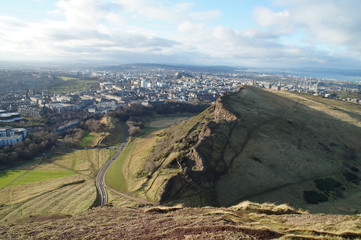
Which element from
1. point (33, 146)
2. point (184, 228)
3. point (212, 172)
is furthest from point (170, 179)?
point (33, 146)

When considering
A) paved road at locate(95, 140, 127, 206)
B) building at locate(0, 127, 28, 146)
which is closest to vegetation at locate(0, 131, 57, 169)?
building at locate(0, 127, 28, 146)

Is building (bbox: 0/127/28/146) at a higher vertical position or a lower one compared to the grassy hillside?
lower

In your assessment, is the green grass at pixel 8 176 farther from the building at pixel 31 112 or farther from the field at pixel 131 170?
the building at pixel 31 112

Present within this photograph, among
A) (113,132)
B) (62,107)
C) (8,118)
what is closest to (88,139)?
(113,132)

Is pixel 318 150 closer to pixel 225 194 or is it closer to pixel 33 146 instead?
pixel 225 194

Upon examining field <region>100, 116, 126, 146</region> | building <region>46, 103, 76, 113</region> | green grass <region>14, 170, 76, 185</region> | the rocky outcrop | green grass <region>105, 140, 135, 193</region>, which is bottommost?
green grass <region>14, 170, 76, 185</region>

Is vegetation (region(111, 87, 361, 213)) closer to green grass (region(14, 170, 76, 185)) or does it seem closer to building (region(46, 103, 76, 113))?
green grass (region(14, 170, 76, 185))
